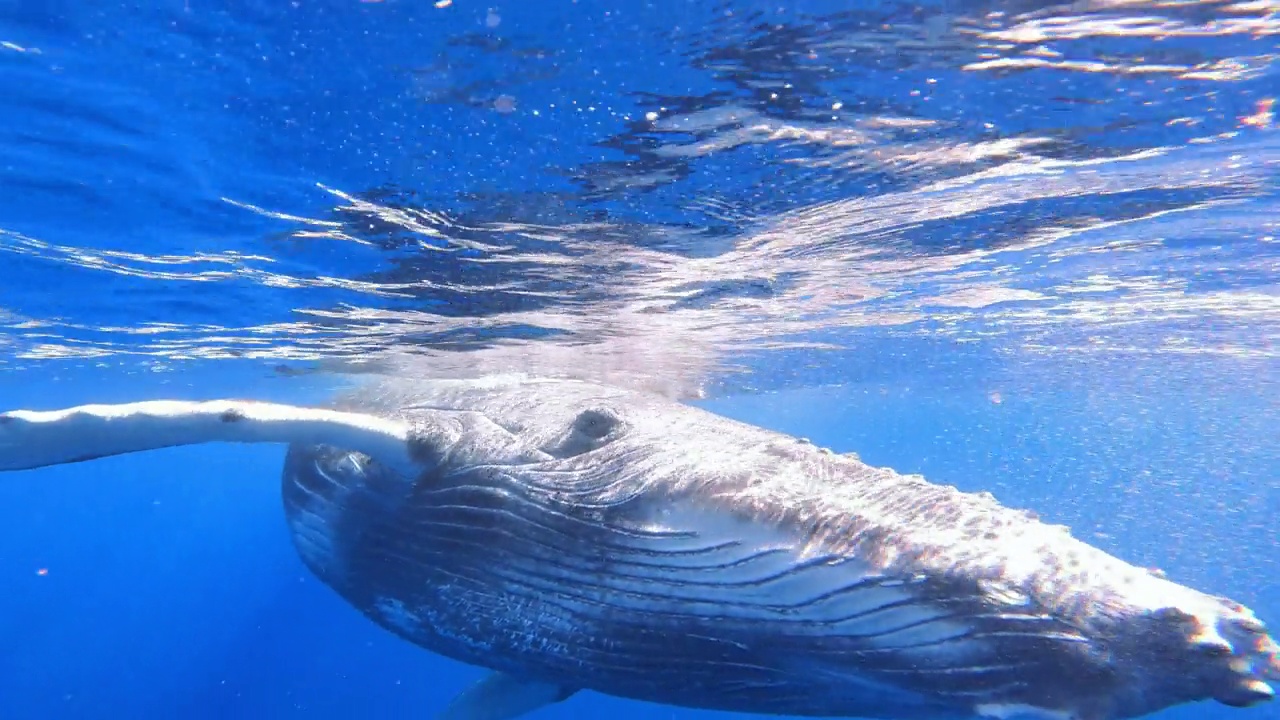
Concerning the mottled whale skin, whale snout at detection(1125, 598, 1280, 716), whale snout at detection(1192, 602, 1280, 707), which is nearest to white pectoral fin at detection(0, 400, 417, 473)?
the mottled whale skin

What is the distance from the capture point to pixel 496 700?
8.30 m

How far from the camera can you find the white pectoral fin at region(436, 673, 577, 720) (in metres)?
7.98

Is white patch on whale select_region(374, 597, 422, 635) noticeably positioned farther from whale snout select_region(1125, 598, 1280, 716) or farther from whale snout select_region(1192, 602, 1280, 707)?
whale snout select_region(1192, 602, 1280, 707)

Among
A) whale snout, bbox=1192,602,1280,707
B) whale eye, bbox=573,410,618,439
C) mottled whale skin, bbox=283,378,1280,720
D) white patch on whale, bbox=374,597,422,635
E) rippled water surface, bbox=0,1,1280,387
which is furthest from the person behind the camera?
rippled water surface, bbox=0,1,1280,387

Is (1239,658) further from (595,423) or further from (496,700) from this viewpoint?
(496,700)

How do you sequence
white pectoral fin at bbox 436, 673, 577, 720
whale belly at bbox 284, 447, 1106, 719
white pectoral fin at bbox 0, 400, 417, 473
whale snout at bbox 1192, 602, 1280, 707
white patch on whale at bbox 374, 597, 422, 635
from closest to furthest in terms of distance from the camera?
whale snout at bbox 1192, 602, 1280, 707 → whale belly at bbox 284, 447, 1106, 719 → white pectoral fin at bbox 0, 400, 417, 473 → white patch on whale at bbox 374, 597, 422, 635 → white pectoral fin at bbox 436, 673, 577, 720

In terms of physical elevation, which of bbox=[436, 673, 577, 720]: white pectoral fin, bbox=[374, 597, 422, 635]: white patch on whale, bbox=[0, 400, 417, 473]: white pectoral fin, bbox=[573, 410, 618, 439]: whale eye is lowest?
bbox=[436, 673, 577, 720]: white pectoral fin

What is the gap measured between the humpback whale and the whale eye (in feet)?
0.05

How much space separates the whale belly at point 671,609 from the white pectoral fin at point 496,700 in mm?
1900

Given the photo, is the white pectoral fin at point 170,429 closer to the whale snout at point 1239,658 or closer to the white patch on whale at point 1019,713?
the white patch on whale at point 1019,713

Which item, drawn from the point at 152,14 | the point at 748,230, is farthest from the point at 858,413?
the point at 152,14

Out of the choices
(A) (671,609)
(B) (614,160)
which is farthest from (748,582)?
(B) (614,160)

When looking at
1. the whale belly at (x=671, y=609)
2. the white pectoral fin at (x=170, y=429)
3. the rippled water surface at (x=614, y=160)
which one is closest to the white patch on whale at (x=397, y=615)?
the whale belly at (x=671, y=609)

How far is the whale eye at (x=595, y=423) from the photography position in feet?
19.3
